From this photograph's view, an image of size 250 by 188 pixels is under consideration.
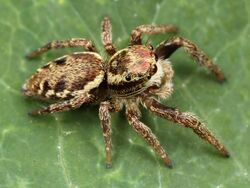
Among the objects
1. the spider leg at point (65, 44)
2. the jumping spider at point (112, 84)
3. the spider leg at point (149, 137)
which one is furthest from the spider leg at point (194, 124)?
the spider leg at point (65, 44)

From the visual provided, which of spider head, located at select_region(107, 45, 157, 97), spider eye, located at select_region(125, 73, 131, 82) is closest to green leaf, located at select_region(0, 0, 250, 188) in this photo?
spider head, located at select_region(107, 45, 157, 97)

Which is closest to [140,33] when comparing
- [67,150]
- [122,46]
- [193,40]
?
[122,46]

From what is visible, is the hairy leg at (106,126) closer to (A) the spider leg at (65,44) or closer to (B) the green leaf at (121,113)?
(B) the green leaf at (121,113)

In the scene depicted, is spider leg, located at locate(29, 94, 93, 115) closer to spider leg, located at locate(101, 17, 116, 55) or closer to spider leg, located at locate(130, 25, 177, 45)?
spider leg, located at locate(101, 17, 116, 55)

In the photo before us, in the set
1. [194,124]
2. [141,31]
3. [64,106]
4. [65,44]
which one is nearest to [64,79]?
[64,106]

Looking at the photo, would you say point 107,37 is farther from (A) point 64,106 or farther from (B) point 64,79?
(A) point 64,106
